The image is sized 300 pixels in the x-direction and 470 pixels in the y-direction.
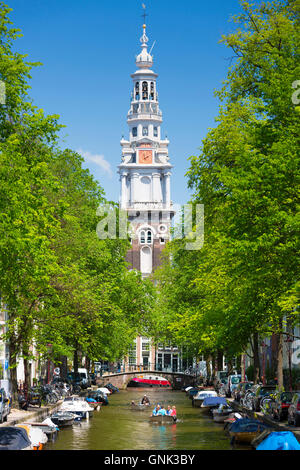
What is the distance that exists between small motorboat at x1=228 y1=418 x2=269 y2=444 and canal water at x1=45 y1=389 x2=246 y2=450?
73cm

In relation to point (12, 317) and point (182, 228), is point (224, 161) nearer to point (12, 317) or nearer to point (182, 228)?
point (12, 317)

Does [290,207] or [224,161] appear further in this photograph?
[224,161]

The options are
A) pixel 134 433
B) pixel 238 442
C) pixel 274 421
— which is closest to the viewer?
pixel 238 442

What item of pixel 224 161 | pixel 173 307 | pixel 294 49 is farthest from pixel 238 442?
pixel 173 307

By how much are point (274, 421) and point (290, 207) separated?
1211 cm

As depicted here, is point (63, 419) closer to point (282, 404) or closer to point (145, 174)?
point (282, 404)

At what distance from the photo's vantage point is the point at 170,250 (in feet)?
256

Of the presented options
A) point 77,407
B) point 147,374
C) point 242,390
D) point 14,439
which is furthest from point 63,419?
point 147,374

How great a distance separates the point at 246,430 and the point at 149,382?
7873 centimetres

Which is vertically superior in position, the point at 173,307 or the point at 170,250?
the point at 170,250

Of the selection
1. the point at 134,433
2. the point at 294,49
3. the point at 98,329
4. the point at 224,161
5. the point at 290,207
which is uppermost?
the point at 294,49

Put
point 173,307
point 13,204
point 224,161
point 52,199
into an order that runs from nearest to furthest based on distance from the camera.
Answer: point 13,204
point 224,161
point 52,199
point 173,307

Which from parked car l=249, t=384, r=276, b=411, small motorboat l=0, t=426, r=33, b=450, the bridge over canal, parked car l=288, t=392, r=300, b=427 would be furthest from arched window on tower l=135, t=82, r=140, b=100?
small motorboat l=0, t=426, r=33, b=450

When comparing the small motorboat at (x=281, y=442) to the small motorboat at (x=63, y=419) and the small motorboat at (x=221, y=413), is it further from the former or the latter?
the small motorboat at (x=221, y=413)
